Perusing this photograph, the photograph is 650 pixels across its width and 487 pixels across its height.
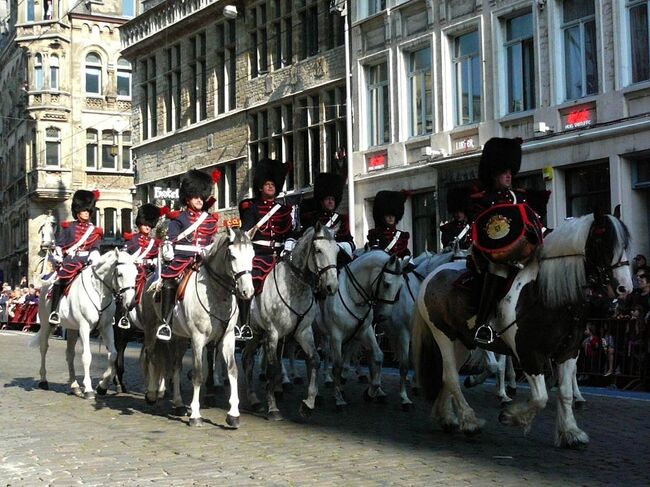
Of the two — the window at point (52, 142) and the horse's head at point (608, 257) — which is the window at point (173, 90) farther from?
the horse's head at point (608, 257)

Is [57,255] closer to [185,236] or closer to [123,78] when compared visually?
[185,236]

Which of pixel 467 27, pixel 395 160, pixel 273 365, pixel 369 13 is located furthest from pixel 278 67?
pixel 273 365

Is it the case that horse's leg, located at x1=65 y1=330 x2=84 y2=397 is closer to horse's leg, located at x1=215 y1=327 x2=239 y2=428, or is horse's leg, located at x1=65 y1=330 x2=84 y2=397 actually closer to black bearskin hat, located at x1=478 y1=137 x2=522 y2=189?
horse's leg, located at x1=215 y1=327 x2=239 y2=428

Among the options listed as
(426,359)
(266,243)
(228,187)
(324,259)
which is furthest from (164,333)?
(228,187)

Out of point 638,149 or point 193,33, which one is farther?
point 193,33

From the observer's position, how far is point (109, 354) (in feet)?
51.9

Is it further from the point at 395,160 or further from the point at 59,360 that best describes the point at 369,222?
the point at 59,360

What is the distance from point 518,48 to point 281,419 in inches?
671

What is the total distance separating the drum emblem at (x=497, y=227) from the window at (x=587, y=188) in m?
14.4

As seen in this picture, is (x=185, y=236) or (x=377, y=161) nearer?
(x=185, y=236)

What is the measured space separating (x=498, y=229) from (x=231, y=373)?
12.0 feet

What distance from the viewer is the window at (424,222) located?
1219 inches

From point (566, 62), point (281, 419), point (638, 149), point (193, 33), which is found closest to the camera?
point (281, 419)

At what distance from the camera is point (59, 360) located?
24453 mm
